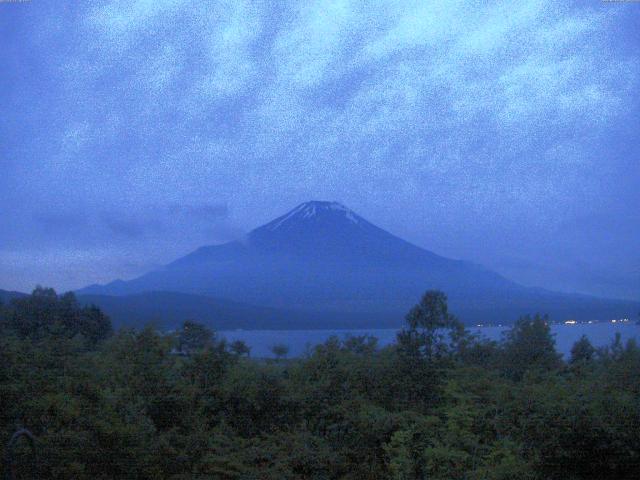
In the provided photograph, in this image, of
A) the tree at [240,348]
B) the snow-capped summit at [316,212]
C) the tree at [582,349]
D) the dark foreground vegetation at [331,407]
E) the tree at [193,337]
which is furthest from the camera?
the snow-capped summit at [316,212]

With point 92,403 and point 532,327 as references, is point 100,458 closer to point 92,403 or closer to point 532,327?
point 92,403

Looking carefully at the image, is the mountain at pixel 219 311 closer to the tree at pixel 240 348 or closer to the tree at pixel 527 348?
the tree at pixel 240 348

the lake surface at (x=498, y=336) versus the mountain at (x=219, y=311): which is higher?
the mountain at (x=219, y=311)

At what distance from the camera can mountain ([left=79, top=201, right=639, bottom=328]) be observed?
13.1 meters

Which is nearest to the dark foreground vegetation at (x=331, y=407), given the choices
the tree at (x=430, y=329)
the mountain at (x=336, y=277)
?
the tree at (x=430, y=329)

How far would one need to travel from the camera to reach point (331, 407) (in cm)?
580

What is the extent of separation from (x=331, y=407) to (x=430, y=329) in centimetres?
123

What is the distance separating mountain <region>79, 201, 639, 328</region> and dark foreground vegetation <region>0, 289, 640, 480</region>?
421 cm

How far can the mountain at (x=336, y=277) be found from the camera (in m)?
13.1

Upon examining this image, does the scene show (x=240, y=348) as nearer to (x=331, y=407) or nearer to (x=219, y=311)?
(x=331, y=407)

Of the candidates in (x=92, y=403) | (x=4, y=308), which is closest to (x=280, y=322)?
(x=4, y=308)

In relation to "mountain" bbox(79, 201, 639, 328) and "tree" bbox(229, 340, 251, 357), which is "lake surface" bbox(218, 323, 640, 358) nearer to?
"tree" bbox(229, 340, 251, 357)

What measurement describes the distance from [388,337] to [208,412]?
6.52 feet

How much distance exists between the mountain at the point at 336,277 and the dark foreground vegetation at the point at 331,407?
4.21 m
